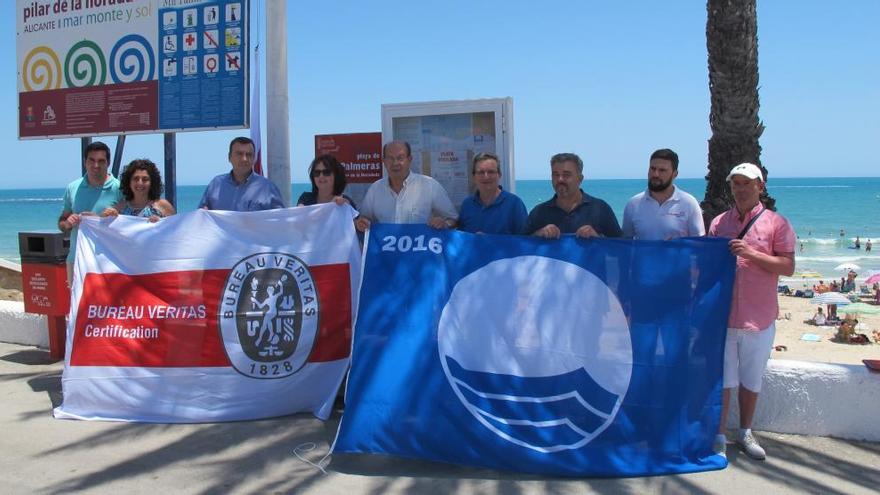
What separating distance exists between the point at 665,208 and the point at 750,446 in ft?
5.14

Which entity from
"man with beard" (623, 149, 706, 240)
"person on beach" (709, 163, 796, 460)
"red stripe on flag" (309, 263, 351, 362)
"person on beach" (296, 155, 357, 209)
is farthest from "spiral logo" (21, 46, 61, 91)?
"person on beach" (709, 163, 796, 460)

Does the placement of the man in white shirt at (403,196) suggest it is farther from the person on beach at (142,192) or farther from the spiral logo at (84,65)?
the spiral logo at (84,65)

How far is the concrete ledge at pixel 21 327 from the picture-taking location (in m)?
7.59

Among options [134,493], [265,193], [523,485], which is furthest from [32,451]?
[523,485]

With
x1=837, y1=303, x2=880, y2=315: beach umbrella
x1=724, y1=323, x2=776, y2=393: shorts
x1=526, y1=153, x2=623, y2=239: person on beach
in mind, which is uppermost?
x1=526, y1=153, x2=623, y2=239: person on beach

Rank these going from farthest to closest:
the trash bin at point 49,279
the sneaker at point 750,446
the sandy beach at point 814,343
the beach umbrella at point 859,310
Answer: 1. the beach umbrella at point 859,310
2. the sandy beach at point 814,343
3. the trash bin at point 49,279
4. the sneaker at point 750,446

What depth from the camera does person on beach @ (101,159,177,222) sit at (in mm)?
5797

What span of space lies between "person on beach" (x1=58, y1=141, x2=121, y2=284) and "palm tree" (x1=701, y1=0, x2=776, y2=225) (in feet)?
16.5

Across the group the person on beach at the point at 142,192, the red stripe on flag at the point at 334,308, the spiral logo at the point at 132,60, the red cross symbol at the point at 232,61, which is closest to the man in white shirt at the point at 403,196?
the red stripe on flag at the point at 334,308

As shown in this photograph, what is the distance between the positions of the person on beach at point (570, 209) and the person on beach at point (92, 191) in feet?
11.6

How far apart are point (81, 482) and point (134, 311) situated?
1.53m

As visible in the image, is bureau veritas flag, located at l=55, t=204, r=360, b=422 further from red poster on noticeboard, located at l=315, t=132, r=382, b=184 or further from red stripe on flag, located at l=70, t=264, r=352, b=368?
red poster on noticeboard, located at l=315, t=132, r=382, b=184

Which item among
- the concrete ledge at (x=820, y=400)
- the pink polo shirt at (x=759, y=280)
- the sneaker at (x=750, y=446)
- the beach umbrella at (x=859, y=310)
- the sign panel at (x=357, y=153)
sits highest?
the sign panel at (x=357, y=153)

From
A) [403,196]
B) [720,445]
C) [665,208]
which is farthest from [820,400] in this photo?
[403,196]
